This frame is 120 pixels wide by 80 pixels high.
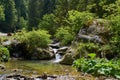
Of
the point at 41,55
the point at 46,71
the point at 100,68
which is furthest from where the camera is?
the point at 41,55

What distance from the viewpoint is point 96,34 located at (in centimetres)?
2675

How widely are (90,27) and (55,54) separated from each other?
8702 mm

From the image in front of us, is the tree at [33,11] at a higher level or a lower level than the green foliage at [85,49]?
higher

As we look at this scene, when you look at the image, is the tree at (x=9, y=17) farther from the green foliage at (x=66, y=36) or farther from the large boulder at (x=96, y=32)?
the large boulder at (x=96, y=32)

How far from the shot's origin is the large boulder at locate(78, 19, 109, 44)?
26.4m

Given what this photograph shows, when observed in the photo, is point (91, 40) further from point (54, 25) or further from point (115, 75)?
point (54, 25)

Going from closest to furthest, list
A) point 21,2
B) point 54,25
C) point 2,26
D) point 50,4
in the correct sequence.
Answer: point 54,25
point 50,4
point 2,26
point 21,2

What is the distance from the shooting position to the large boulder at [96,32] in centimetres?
2638

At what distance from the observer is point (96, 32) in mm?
26859

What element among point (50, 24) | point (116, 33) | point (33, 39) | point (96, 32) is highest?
point (50, 24)

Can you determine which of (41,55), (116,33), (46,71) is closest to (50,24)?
(41,55)

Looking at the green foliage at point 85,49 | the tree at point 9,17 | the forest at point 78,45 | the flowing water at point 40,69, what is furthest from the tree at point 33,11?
the flowing water at point 40,69

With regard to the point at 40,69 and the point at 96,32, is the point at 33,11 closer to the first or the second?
the point at 96,32

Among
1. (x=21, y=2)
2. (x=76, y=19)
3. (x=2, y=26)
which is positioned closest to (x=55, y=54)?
(x=76, y=19)
